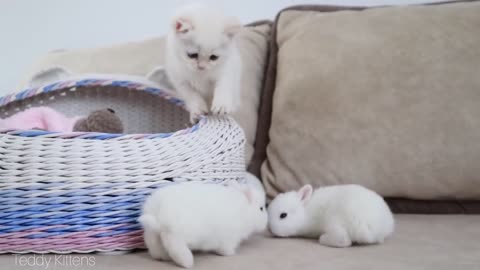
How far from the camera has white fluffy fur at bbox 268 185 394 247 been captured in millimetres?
919

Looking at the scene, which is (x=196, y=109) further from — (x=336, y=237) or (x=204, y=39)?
(x=336, y=237)

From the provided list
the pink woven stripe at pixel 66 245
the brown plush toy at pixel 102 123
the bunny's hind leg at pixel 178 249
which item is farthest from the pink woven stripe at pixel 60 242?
the brown plush toy at pixel 102 123

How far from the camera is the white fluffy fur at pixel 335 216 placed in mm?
919

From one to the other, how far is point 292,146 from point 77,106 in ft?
2.10

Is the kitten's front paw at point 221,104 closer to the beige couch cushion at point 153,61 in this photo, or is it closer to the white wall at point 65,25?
the beige couch cushion at point 153,61

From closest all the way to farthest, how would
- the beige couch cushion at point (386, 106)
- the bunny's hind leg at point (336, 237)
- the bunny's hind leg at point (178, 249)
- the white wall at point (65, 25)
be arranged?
1. the bunny's hind leg at point (178, 249)
2. the bunny's hind leg at point (336, 237)
3. the beige couch cushion at point (386, 106)
4. the white wall at point (65, 25)

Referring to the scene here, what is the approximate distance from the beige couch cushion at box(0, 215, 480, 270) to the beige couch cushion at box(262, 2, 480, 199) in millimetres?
232

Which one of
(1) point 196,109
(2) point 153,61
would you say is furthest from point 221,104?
(2) point 153,61

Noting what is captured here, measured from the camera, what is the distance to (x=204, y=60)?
3.61ft

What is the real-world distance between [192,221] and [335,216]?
1.09 feet

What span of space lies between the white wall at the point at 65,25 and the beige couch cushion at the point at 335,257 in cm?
140

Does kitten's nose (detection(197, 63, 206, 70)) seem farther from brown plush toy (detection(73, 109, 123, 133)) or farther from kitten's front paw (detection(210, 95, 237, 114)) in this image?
brown plush toy (detection(73, 109, 123, 133))

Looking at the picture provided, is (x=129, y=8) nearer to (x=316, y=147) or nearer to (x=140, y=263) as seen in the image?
(x=316, y=147)

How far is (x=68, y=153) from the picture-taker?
0.85m
